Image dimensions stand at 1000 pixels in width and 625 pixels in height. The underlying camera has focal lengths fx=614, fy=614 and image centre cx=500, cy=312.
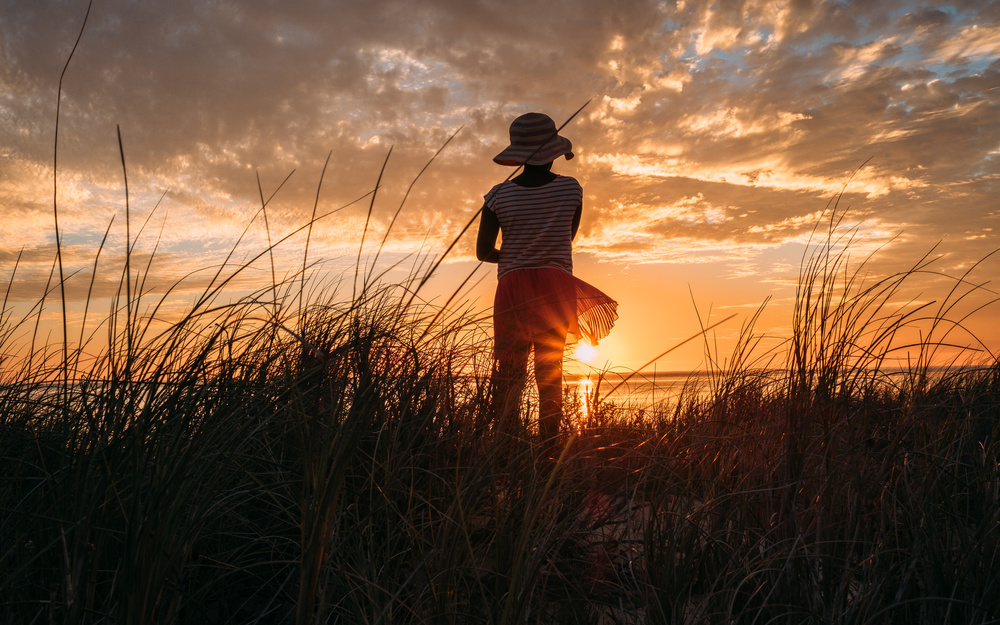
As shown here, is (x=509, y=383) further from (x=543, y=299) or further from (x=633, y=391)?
(x=633, y=391)

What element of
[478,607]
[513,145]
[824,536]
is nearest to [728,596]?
[824,536]

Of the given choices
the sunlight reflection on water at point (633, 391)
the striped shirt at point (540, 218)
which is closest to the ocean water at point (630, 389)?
the sunlight reflection on water at point (633, 391)

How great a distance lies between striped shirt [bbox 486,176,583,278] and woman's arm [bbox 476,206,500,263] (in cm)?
8

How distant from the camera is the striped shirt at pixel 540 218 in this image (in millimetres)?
3148

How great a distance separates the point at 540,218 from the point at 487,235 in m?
0.32

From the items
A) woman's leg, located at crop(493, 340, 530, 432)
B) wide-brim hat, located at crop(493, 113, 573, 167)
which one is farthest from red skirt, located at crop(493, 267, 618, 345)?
wide-brim hat, located at crop(493, 113, 573, 167)

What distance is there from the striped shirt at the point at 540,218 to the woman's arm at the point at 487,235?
82 millimetres

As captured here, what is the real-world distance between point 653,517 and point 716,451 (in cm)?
60

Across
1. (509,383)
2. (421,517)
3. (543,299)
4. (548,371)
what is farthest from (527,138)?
(421,517)

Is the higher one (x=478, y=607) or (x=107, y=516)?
(x=107, y=516)

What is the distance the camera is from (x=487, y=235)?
3322mm

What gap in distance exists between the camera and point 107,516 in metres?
1.38

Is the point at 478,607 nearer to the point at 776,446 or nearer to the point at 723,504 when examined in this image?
the point at 723,504

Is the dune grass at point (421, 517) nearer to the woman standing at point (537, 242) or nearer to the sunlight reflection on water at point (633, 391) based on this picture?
the sunlight reflection on water at point (633, 391)
